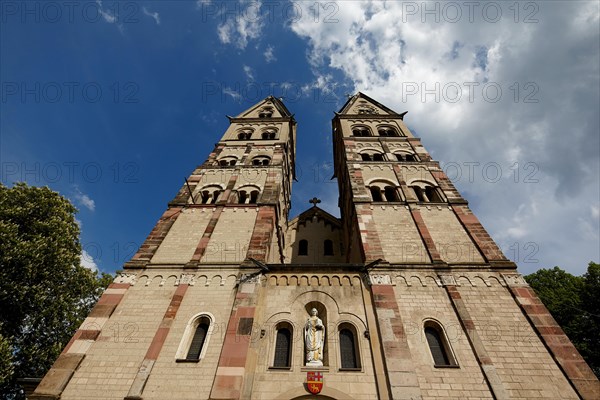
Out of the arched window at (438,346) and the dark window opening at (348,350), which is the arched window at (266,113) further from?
the arched window at (438,346)

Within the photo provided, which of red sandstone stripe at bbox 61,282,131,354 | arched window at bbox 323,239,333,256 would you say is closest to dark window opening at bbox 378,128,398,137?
arched window at bbox 323,239,333,256

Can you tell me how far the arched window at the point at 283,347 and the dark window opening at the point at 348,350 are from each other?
5.76ft

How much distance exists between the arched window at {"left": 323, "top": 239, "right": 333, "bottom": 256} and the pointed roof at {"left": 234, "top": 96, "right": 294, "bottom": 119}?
13.6 m

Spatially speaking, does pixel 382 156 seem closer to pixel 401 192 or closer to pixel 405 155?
pixel 405 155

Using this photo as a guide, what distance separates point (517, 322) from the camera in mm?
10234

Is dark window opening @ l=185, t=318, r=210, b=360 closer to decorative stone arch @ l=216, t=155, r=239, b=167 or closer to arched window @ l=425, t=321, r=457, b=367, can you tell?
arched window @ l=425, t=321, r=457, b=367

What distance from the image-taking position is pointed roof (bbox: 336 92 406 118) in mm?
29209

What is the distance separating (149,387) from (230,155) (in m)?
15.9

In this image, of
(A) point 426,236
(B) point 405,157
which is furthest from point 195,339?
(B) point 405,157

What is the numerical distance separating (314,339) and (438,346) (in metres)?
4.13

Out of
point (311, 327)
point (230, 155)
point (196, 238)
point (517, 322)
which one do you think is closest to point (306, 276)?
point (311, 327)

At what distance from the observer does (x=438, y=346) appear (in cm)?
1005

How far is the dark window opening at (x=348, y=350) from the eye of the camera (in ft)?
32.0

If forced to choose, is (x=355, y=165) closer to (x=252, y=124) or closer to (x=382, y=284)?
(x=382, y=284)
